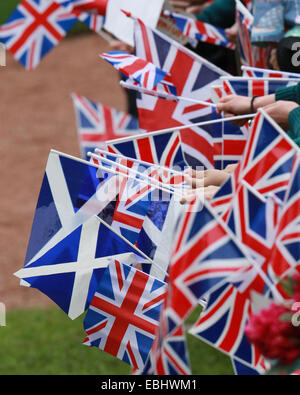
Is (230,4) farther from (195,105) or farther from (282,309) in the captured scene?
(282,309)

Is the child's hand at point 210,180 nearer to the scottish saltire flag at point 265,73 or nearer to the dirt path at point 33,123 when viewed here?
the scottish saltire flag at point 265,73

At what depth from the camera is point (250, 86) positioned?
2232mm

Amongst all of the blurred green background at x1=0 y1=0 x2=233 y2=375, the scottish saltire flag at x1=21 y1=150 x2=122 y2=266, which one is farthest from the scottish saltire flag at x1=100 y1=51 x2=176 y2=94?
the blurred green background at x1=0 y1=0 x2=233 y2=375

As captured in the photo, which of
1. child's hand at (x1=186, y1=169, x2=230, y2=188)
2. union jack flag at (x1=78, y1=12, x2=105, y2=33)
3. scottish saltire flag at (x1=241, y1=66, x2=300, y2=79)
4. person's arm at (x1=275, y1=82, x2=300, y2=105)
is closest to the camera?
child's hand at (x1=186, y1=169, x2=230, y2=188)

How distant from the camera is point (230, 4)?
10.5 feet

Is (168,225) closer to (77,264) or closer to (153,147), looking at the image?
(77,264)

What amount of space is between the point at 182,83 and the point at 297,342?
53.6 inches

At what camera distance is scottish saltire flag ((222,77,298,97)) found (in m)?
2.20

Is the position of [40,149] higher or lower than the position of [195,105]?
lower

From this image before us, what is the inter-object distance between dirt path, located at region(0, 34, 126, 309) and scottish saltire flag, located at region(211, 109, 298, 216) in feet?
12.1

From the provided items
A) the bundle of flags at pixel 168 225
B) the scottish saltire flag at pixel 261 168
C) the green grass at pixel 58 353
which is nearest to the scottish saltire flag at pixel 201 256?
the bundle of flags at pixel 168 225

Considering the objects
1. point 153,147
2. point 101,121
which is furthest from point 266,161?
point 101,121

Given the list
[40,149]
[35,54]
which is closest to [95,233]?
[35,54]

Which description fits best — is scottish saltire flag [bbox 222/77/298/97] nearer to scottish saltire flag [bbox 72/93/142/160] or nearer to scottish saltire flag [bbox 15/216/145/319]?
scottish saltire flag [bbox 15/216/145/319]
